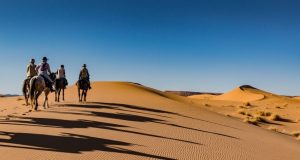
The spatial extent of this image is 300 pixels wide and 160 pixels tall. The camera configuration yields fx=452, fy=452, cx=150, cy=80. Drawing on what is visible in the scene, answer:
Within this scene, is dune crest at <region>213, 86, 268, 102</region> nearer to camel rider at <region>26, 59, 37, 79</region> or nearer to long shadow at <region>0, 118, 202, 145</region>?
camel rider at <region>26, 59, 37, 79</region>

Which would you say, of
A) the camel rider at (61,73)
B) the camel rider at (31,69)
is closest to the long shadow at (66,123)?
the camel rider at (31,69)

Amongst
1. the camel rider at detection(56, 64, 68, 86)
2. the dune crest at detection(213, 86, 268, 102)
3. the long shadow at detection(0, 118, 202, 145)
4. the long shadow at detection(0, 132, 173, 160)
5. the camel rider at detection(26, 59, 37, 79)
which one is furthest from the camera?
the dune crest at detection(213, 86, 268, 102)

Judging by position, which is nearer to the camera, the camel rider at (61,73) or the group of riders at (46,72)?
the group of riders at (46,72)

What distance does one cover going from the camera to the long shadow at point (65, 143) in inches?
438

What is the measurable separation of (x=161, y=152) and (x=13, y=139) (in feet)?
13.0

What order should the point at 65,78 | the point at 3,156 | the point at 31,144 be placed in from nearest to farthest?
the point at 3,156
the point at 31,144
the point at 65,78

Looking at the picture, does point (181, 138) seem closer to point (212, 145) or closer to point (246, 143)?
point (212, 145)

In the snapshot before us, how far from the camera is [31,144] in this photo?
37.3 ft

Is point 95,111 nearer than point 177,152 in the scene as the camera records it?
No

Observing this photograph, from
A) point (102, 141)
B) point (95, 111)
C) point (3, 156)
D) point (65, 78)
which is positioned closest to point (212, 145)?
point (102, 141)

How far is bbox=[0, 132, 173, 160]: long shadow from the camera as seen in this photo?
11.1 m

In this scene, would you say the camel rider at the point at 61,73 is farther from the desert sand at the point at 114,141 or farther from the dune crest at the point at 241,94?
the dune crest at the point at 241,94

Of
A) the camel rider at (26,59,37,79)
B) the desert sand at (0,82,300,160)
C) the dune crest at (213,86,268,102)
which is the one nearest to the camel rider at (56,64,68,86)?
the camel rider at (26,59,37,79)

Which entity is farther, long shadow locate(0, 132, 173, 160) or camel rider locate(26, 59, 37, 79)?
camel rider locate(26, 59, 37, 79)
